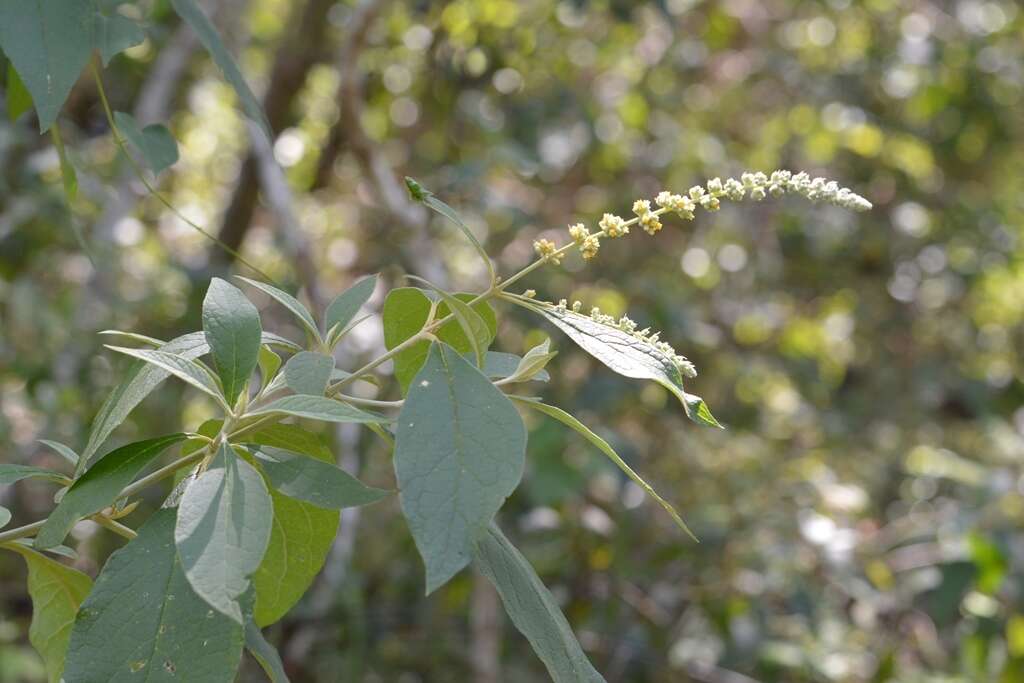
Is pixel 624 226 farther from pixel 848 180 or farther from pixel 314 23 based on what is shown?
pixel 848 180

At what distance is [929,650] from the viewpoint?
3273 millimetres

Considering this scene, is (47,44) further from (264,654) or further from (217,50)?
(264,654)

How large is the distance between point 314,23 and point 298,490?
8.85 ft

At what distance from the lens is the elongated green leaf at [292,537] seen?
0.86m

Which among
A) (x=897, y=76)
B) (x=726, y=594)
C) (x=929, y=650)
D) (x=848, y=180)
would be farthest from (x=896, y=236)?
(x=726, y=594)

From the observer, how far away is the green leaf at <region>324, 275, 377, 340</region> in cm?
87

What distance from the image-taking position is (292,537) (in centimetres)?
88

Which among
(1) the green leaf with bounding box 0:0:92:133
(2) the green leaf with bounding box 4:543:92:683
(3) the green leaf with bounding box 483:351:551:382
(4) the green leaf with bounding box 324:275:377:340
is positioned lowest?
(2) the green leaf with bounding box 4:543:92:683

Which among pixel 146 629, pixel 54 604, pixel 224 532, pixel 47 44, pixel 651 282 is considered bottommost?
pixel 651 282

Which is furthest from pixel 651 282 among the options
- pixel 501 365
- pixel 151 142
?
pixel 501 365

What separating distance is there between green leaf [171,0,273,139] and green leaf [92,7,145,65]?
5cm

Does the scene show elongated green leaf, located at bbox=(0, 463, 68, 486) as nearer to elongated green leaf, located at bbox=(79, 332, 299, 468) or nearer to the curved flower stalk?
elongated green leaf, located at bbox=(79, 332, 299, 468)

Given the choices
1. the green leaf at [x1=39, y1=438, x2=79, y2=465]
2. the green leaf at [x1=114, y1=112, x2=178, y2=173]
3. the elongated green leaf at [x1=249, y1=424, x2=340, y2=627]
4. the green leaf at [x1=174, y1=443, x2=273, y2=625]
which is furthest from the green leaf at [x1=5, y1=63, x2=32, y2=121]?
the green leaf at [x1=174, y1=443, x2=273, y2=625]

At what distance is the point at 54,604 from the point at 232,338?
0.31 metres
